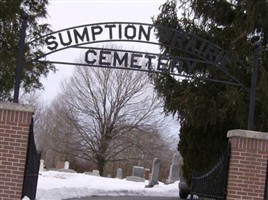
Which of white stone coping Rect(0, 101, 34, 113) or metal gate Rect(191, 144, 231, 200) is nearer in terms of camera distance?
white stone coping Rect(0, 101, 34, 113)

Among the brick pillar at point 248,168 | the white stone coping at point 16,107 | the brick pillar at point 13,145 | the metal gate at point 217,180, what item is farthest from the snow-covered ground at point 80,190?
the brick pillar at point 248,168

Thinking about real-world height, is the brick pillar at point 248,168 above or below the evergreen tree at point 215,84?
below

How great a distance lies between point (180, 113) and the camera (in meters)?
18.4

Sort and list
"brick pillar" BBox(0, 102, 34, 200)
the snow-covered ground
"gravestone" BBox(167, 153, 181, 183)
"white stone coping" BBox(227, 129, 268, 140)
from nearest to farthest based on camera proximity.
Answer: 1. "brick pillar" BBox(0, 102, 34, 200)
2. "white stone coping" BBox(227, 129, 268, 140)
3. the snow-covered ground
4. "gravestone" BBox(167, 153, 181, 183)

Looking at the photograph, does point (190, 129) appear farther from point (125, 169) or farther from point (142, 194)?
point (125, 169)

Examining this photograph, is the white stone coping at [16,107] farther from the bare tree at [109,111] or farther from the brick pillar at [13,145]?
the bare tree at [109,111]

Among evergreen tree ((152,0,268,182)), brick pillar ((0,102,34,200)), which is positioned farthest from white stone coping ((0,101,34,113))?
evergreen tree ((152,0,268,182))

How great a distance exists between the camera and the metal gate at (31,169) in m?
10.6

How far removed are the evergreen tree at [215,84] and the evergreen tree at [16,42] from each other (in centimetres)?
348

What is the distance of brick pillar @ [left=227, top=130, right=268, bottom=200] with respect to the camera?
1098 centimetres

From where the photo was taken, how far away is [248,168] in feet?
36.0

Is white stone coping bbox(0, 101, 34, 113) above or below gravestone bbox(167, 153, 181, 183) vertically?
above

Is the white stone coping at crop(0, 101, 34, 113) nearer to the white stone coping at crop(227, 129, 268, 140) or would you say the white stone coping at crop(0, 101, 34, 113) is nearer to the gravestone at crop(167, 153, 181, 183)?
the white stone coping at crop(227, 129, 268, 140)

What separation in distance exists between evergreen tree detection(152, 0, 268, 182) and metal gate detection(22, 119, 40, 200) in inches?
273
